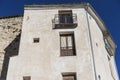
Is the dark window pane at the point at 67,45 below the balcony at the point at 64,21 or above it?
below

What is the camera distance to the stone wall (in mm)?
23112

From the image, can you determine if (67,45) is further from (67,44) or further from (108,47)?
(108,47)

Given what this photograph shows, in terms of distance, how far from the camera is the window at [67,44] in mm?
20438

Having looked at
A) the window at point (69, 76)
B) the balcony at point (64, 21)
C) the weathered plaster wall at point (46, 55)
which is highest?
the balcony at point (64, 21)

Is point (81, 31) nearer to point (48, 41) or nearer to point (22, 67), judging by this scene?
point (48, 41)

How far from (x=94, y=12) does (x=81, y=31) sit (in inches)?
135

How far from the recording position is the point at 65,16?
23062 millimetres

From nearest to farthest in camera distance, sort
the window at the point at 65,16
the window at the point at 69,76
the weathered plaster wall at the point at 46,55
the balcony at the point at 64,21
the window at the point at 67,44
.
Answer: the window at the point at 69,76 < the weathered plaster wall at the point at 46,55 < the window at the point at 67,44 < the balcony at the point at 64,21 < the window at the point at 65,16

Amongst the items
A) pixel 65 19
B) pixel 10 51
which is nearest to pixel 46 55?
pixel 65 19

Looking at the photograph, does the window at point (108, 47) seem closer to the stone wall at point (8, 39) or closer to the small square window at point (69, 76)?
the small square window at point (69, 76)

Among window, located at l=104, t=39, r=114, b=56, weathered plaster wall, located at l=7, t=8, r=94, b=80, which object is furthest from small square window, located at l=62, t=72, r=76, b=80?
window, located at l=104, t=39, r=114, b=56

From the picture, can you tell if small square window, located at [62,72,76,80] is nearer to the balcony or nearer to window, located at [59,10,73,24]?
the balcony

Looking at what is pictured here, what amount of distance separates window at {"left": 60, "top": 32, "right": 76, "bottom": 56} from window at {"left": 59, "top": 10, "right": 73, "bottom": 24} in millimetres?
1446

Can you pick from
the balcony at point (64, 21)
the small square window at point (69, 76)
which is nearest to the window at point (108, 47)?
the balcony at point (64, 21)
